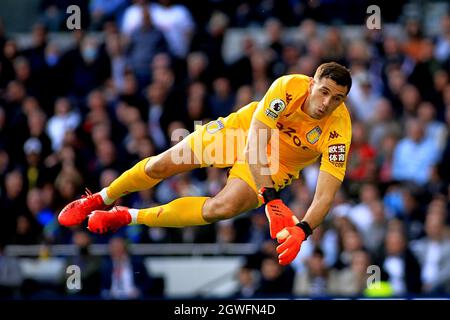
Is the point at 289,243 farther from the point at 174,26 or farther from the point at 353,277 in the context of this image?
the point at 174,26

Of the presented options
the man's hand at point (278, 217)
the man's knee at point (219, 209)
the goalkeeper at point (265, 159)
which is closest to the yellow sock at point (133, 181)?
the goalkeeper at point (265, 159)

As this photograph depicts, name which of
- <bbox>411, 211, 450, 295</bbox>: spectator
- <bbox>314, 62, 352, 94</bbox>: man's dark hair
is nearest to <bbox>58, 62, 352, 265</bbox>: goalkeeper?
<bbox>314, 62, 352, 94</bbox>: man's dark hair

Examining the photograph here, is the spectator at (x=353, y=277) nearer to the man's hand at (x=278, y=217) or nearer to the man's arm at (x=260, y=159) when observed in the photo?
the man's arm at (x=260, y=159)

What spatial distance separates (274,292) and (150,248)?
187 cm

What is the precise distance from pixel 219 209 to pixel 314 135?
3.10 feet

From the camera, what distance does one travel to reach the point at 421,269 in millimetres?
12930

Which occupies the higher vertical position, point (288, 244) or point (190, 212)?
point (190, 212)

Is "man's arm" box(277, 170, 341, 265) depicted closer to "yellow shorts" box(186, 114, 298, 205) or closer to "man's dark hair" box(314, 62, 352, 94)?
"yellow shorts" box(186, 114, 298, 205)

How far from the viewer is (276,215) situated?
9125 mm

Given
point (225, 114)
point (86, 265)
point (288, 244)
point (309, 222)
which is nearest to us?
point (288, 244)

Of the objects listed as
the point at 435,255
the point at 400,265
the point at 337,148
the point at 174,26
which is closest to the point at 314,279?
the point at 400,265

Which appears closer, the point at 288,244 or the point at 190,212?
the point at 288,244
